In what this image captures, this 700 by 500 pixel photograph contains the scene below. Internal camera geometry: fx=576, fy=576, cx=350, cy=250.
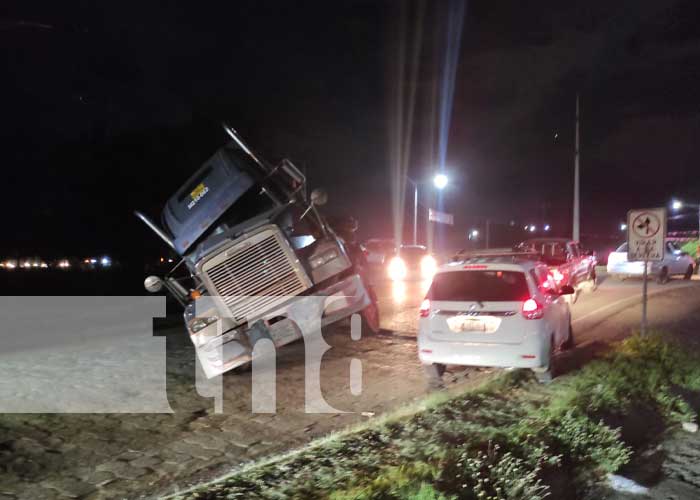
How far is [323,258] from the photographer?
8.58 meters

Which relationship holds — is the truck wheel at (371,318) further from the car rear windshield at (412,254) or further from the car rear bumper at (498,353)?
the car rear windshield at (412,254)

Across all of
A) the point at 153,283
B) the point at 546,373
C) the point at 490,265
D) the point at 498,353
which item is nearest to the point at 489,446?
the point at 498,353

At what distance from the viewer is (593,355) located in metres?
8.77

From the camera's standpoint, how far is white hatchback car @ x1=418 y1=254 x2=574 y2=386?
709cm

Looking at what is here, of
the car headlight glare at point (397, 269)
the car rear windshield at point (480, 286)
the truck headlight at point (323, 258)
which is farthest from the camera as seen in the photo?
the car headlight glare at point (397, 269)

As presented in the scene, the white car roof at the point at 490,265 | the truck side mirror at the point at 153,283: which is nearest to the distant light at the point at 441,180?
the white car roof at the point at 490,265

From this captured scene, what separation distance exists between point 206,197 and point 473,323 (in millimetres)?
4205

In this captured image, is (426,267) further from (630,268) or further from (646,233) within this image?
(646,233)

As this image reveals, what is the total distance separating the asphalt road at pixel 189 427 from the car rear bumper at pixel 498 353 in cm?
46

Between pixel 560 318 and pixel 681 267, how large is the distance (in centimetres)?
1812

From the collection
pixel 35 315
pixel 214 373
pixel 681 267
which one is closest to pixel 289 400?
pixel 214 373

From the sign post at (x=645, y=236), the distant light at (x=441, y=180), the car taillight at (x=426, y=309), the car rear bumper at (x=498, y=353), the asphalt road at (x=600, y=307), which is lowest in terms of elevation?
the asphalt road at (x=600, y=307)

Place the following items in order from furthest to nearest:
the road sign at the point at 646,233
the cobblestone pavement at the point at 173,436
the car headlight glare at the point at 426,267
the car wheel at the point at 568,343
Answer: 1. the car headlight glare at the point at 426,267
2. the road sign at the point at 646,233
3. the car wheel at the point at 568,343
4. the cobblestone pavement at the point at 173,436

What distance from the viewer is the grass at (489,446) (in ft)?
13.6
